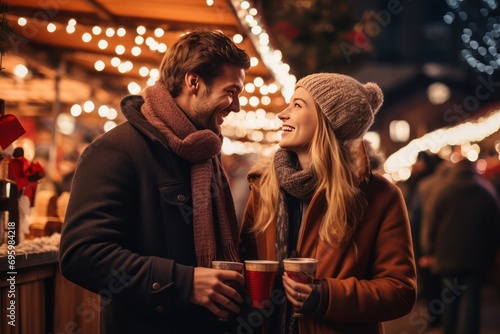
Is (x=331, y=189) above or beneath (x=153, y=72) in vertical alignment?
beneath

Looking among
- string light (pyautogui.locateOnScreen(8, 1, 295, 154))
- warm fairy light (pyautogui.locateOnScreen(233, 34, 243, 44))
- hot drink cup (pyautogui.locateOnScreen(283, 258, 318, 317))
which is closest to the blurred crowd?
string light (pyautogui.locateOnScreen(8, 1, 295, 154))

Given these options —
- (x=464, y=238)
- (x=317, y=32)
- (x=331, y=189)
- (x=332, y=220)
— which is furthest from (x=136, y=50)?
(x=317, y=32)

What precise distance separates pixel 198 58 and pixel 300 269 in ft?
3.82

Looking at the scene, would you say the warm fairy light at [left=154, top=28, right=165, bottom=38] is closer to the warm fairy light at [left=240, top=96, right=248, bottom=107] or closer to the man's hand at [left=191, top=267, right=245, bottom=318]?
the warm fairy light at [left=240, top=96, right=248, bottom=107]

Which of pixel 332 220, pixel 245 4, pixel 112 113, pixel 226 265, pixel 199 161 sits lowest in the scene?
pixel 226 265

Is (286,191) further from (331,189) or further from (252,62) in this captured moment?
(252,62)

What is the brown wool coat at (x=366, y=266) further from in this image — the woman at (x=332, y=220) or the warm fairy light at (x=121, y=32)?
the warm fairy light at (x=121, y=32)

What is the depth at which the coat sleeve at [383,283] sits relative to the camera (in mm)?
3498

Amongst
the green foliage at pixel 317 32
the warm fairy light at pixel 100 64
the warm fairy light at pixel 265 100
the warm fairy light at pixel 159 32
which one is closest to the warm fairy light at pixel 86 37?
the warm fairy light at pixel 159 32

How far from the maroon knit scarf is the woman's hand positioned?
1.15 feet

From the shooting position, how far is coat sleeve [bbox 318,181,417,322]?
350cm

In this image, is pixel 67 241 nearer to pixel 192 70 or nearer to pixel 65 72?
pixel 192 70

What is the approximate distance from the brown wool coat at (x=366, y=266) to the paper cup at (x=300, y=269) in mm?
170

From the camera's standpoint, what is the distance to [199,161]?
11.5ft
